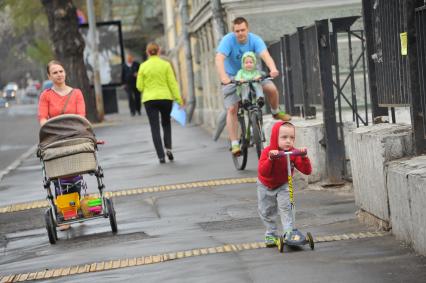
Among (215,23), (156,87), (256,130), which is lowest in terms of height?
(256,130)

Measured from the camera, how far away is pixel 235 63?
14.1 m

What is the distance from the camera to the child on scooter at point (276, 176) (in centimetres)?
790

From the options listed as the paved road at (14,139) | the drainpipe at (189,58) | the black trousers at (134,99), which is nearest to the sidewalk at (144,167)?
the paved road at (14,139)

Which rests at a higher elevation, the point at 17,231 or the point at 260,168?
the point at 260,168

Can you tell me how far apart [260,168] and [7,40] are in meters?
109

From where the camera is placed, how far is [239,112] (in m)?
14.2

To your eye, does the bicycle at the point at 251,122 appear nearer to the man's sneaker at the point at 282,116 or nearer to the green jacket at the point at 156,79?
the man's sneaker at the point at 282,116

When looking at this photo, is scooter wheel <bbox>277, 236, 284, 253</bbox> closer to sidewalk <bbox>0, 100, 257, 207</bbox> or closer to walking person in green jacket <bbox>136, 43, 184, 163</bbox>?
sidewalk <bbox>0, 100, 257, 207</bbox>

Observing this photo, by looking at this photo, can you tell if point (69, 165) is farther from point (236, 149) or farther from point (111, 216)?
point (236, 149)

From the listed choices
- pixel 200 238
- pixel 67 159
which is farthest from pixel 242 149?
pixel 200 238

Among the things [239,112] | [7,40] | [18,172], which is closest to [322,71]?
[239,112]

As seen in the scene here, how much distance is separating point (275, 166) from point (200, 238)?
127 cm

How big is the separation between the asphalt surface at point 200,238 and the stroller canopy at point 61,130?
89 centimetres

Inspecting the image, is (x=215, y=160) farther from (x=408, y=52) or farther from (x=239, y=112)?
(x=408, y=52)
